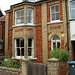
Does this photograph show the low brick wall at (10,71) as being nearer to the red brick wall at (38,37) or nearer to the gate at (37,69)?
the gate at (37,69)

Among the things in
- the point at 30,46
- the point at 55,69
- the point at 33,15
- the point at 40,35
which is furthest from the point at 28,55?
the point at 55,69

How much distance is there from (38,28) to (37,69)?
7204 millimetres

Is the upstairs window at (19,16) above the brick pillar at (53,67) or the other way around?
above

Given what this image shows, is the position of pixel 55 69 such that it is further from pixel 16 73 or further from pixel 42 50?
pixel 42 50

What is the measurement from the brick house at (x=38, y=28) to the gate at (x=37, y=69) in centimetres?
557

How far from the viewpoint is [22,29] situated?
1412 cm

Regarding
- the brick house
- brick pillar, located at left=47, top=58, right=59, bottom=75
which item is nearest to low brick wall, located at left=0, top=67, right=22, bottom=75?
brick pillar, located at left=47, top=58, right=59, bottom=75

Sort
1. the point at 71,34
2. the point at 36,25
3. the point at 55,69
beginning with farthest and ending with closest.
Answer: the point at 36,25, the point at 71,34, the point at 55,69

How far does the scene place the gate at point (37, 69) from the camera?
7.44 m

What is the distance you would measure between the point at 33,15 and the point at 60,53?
741 centimetres

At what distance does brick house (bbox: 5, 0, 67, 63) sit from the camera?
42.9 feet

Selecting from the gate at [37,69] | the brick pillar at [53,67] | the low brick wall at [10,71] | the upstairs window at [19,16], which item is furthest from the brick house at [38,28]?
the brick pillar at [53,67]

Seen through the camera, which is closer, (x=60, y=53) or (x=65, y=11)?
(x=60, y=53)

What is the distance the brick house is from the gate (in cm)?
557
